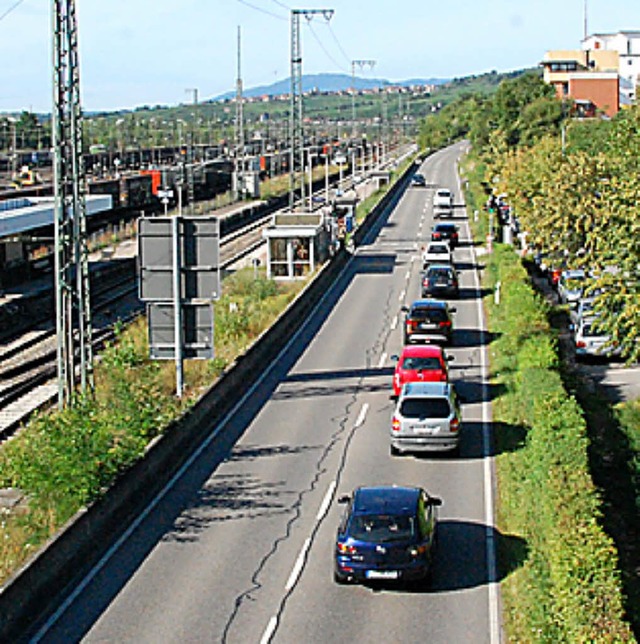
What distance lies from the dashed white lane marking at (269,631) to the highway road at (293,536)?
0.02 m

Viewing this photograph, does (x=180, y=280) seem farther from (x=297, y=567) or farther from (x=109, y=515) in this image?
(x=297, y=567)

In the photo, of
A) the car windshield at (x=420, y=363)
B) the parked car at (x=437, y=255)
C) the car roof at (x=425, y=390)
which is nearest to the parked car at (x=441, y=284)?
the parked car at (x=437, y=255)

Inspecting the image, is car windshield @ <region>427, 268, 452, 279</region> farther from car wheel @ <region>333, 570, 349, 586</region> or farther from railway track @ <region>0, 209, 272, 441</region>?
car wheel @ <region>333, 570, 349, 586</region>

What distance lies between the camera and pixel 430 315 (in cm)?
3372

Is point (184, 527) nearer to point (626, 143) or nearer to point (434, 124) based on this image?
point (626, 143)

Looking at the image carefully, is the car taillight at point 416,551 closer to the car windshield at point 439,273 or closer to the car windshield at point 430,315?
the car windshield at point 430,315

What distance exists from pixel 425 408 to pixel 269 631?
8.67 meters

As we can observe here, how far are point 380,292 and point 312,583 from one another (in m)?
30.6

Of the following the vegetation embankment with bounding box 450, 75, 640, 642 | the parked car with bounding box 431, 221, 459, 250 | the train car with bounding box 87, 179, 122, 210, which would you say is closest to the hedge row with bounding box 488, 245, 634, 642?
the vegetation embankment with bounding box 450, 75, 640, 642

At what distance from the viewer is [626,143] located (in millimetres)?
25625

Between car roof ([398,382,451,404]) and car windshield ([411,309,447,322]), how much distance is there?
10281 mm

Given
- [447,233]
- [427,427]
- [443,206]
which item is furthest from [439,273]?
[443,206]

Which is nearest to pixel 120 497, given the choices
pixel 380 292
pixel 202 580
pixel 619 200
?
pixel 202 580

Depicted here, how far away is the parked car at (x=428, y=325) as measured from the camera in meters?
33.3
